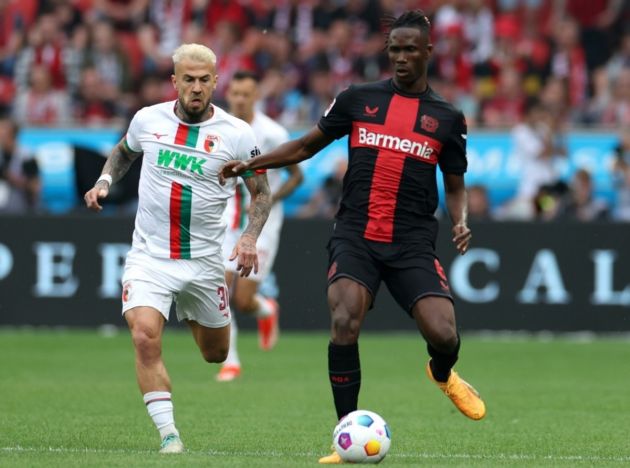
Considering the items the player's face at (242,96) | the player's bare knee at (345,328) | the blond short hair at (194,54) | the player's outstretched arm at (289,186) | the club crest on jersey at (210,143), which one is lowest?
the player's outstretched arm at (289,186)

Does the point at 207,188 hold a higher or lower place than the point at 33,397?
higher

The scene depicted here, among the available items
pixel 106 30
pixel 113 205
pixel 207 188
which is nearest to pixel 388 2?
pixel 106 30

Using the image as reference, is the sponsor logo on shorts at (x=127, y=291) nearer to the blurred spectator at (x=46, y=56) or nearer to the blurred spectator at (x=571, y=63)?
the blurred spectator at (x=46, y=56)

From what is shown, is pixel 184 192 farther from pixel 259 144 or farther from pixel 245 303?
pixel 245 303

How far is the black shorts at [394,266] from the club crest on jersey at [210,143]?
976 mm

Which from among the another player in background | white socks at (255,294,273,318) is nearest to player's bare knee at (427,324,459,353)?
the another player in background

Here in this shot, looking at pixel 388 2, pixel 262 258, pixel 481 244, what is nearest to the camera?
pixel 262 258

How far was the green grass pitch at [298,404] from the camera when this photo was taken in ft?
28.0

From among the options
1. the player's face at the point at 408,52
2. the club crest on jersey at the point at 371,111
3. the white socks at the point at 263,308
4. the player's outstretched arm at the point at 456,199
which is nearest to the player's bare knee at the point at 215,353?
the player's outstretched arm at the point at 456,199

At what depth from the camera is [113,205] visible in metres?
19.8

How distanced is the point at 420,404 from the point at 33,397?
3.11 meters

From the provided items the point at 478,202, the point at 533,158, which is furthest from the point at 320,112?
the point at 533,158

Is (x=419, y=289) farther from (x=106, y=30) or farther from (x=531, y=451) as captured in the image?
(x=106, y=30)

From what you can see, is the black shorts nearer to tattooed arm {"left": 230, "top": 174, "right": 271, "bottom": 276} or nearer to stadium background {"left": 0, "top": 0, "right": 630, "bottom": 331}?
tattooed arm {"left": 230, "top": 174, "right": 271, "bottom": 276}
